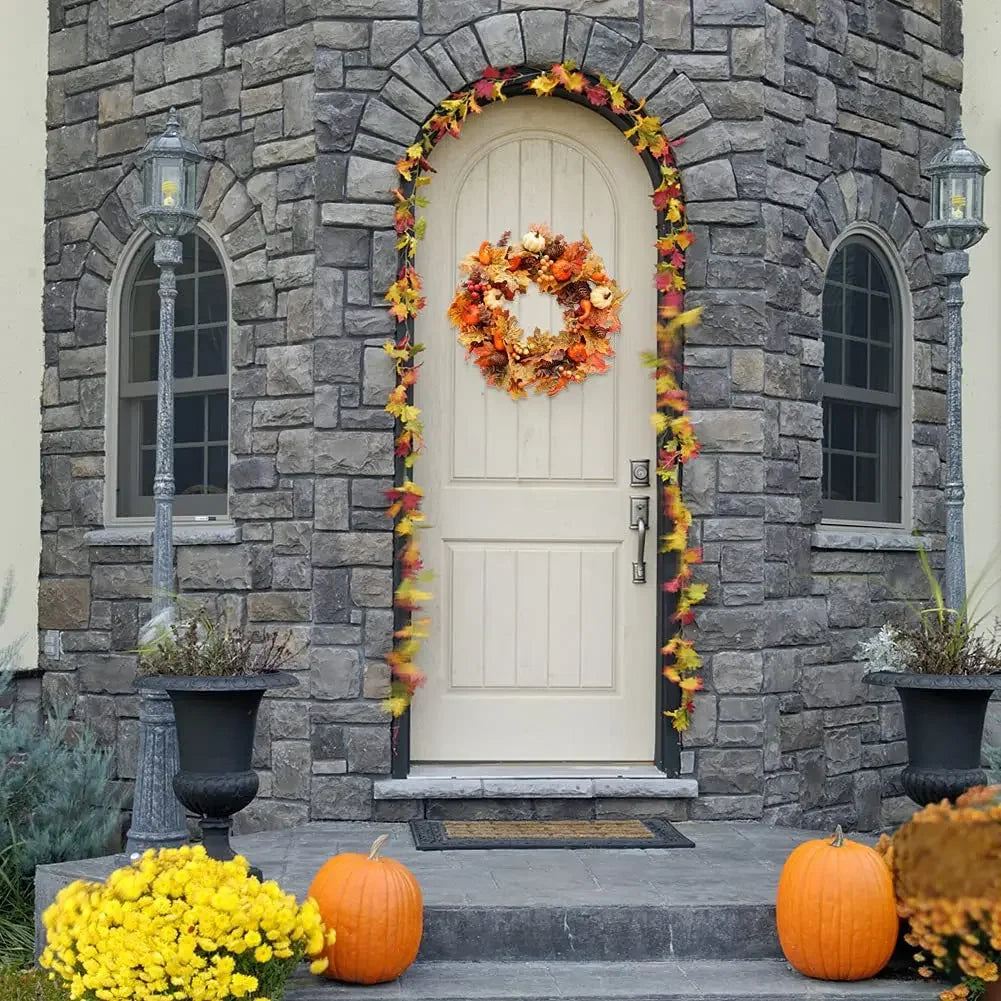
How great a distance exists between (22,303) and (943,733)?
4.61 metres

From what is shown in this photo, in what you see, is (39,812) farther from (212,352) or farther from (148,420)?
(212,352)

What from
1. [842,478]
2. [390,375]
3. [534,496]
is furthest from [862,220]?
[390,375]

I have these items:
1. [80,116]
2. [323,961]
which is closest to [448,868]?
[323,961]

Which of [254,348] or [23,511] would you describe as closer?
[254,348]

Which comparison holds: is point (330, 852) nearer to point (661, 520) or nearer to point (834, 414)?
point (661, 520)

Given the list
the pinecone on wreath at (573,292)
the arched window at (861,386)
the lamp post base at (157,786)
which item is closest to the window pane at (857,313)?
the arched window at (861,386)

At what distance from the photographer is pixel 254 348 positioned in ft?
20.8

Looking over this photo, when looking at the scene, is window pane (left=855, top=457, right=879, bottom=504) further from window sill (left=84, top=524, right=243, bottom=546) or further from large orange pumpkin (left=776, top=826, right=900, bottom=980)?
window sill (left=84, top=524, right=243, bottom=546)

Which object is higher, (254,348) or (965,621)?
(254,348)

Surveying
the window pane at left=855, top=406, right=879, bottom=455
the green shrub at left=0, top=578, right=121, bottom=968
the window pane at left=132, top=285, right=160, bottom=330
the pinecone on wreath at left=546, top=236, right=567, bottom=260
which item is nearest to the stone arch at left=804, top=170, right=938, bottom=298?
the window pane at left=855, top=406, right=879, bottom=455

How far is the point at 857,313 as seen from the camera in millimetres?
6914

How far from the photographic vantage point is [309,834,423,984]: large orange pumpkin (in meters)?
4.37

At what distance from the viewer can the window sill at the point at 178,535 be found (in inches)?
249

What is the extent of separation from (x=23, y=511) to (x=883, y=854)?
430 cm
